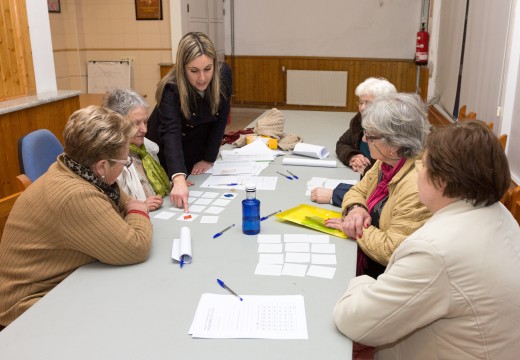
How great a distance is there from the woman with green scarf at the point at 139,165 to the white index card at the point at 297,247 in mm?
740

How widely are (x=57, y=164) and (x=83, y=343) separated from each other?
27.6 inches

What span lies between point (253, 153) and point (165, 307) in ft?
6.32

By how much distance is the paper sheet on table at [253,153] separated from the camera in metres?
3.19

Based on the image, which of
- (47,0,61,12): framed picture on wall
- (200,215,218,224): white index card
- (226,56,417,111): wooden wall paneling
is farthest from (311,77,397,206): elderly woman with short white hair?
(226,56,417,111): wooden wall paneling

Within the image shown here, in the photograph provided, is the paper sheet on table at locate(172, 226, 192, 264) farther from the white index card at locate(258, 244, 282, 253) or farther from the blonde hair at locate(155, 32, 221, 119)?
the blonde hair at locate(155, 32, 221, 119)

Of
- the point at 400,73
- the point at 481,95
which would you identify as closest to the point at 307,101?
the point at 400,73

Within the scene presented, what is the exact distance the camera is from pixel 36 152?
244 cm

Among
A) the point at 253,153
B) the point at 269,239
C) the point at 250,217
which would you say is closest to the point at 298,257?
the point at 269,239

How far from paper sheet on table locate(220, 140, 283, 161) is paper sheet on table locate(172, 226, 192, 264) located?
4.27 ft

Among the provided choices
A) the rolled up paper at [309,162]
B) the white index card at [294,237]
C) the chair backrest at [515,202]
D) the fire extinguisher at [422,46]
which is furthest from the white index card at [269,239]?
the fire extinguisher at [422,46]

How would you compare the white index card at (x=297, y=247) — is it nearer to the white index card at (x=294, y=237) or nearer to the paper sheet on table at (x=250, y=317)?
the white index card at (x=294, y=237)

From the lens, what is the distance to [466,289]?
1162 millimetres

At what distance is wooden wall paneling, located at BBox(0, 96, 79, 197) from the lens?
3.73m

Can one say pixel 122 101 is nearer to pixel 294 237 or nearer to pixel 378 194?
pixel 294 237
